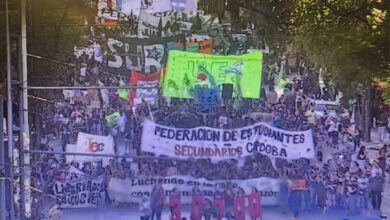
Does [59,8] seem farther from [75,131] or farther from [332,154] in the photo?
[332,154]

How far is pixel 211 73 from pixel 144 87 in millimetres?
449

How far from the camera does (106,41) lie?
3574 mm

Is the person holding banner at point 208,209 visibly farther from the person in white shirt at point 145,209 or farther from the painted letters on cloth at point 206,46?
the painted letters on cloth at point 206,46

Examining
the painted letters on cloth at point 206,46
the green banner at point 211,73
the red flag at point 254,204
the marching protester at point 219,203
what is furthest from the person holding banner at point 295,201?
the painted letters on cloth at point 206,46

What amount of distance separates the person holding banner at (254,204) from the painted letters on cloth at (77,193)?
101 cm

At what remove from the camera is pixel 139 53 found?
3586mm

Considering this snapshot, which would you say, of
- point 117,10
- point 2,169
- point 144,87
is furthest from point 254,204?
point 2,169

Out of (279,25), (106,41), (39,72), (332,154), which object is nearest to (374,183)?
(332,154)

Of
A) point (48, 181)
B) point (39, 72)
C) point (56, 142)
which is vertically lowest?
point (48, 181)

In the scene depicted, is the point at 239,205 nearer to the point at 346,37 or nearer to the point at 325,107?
the point at 325,107

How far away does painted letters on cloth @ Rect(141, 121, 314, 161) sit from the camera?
3.64 m

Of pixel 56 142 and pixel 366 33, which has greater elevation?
pixel 366 33

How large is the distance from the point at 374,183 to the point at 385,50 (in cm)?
90

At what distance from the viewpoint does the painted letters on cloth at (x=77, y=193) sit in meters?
3.62
